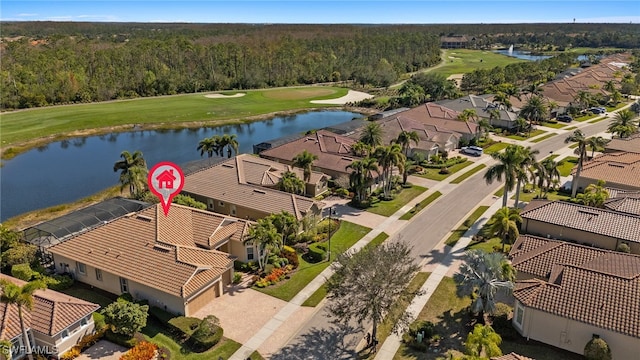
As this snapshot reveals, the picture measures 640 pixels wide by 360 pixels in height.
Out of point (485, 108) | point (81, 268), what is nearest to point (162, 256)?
point (81, 268)

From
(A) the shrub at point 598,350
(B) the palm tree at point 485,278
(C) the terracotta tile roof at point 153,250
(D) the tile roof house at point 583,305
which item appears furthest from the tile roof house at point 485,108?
(C) the terracotta tile roof at point 153,250

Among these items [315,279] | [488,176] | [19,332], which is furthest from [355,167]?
[19,332]

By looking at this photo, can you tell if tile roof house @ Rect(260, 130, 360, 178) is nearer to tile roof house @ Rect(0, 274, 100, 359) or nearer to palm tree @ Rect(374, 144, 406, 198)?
palm tree @ Rect(374, 144, 406, 198)

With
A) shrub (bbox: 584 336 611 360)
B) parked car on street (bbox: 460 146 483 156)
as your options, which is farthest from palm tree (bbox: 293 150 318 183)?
shrub (bbox: 584 336 611 360)

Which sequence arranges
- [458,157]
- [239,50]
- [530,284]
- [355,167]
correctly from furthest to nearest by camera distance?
[239,50] < [458,157] < [355,167] < [530,284]

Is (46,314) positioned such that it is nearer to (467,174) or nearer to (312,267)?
(312,267)

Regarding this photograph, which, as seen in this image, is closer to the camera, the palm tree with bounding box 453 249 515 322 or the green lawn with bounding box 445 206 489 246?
the palm tree with bounding box 453 249 515 322

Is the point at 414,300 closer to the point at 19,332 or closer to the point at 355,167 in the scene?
the point at 355,167
